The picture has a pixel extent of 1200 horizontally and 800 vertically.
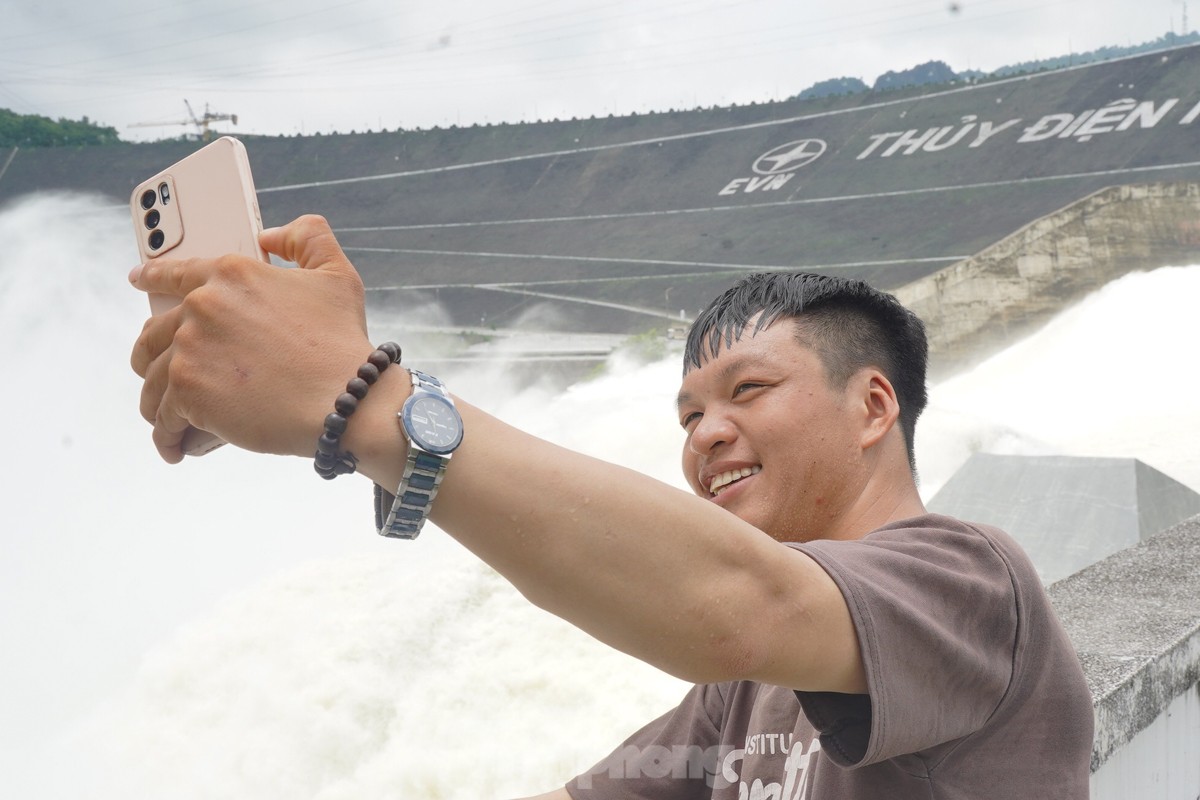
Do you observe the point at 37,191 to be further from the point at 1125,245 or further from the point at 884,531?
the point at 884,531

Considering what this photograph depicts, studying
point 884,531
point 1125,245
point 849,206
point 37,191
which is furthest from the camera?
point 37,191

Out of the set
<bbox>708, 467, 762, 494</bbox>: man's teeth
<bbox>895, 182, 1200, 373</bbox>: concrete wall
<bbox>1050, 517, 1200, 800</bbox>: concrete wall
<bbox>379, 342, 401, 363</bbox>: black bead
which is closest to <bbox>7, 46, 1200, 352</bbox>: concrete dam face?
<bbox>895, 182, 1200, 373</bbox>: concrete wall

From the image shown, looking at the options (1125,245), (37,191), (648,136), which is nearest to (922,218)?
(1125,245)

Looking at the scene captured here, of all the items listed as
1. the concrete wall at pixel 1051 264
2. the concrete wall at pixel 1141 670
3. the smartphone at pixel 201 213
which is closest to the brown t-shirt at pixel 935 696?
the smartphone at pixel 201 213

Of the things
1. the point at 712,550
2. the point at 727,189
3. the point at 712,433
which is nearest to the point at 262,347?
the point at 712,550

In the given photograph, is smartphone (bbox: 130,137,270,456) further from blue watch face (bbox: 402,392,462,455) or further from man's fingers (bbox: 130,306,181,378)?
blue watch face (bbox: 402,392,462,455)
